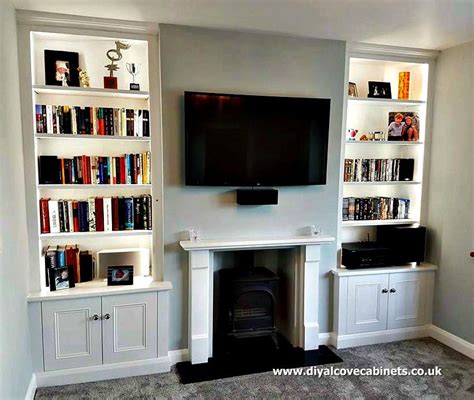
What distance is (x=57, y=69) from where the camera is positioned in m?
2.76

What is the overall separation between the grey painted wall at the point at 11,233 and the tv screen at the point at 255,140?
1109 mm

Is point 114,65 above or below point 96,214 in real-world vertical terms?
above

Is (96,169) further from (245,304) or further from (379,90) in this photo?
(379,90)

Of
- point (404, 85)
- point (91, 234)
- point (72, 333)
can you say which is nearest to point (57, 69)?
point (91, 234)

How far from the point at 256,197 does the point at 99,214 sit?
118 centimetres

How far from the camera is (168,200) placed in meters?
2.93

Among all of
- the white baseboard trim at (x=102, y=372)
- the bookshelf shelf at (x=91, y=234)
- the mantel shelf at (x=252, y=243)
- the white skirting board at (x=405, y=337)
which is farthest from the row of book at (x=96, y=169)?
the white skirting board at (x=405, y=337)

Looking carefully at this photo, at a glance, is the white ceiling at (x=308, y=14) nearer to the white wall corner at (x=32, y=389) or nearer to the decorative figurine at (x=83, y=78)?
the decorative figurine at (x=83, y=78)

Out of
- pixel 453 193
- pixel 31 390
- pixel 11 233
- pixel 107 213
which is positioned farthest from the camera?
pixel 453 193

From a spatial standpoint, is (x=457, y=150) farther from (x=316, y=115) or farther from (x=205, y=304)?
(x=205, y=304)

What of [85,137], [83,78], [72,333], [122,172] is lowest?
[72,333]

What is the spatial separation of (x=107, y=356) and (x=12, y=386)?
0.72 metres

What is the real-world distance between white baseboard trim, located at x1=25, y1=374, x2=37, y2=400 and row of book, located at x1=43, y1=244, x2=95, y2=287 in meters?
0.63

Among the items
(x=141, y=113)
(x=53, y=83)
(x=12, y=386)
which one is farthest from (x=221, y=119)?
(x=12, y=386)
